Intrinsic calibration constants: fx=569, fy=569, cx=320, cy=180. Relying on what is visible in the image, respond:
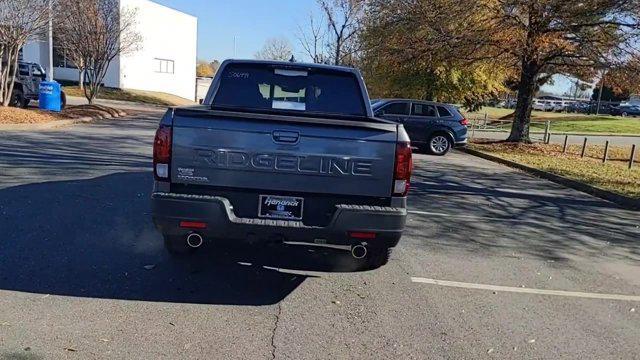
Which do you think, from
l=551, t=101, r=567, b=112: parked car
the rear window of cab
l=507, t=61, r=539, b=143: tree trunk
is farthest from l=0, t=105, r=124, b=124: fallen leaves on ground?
l=551, t=101, r=567, b=112: parked car

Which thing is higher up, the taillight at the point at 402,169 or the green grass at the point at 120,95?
the taillight at the point at 402,169

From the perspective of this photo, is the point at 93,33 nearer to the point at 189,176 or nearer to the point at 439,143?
the point at 439,143

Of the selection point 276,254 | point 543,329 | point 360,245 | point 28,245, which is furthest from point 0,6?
point 543,329

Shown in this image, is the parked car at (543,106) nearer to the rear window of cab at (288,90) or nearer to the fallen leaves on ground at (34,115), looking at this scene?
the fallen leaves on ground at (34,115)

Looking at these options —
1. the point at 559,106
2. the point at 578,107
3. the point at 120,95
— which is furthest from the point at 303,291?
the point at 559,106

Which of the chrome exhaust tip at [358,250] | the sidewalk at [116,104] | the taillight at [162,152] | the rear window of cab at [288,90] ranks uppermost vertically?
the rear window of cab at [288,90]

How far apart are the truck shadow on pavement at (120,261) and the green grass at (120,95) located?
110 ft

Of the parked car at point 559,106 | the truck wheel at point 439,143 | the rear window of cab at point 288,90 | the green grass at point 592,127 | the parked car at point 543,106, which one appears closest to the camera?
the rear window of cab at point 288,90

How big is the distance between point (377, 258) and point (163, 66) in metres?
46.1

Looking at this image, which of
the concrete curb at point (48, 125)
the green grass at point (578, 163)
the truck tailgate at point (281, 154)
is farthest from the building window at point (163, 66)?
the truck tailgate at point (281, 154)

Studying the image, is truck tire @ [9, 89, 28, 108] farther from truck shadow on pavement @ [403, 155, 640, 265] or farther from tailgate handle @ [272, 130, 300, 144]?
tailgate handle @ [272, 130, 300, 144]

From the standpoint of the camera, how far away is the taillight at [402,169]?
14.4ft

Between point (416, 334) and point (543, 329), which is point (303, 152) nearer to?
point (416, 334)

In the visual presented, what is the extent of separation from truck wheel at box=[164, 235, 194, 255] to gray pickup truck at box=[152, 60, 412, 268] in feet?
1.73
